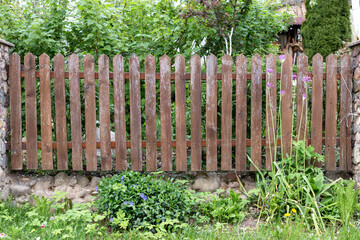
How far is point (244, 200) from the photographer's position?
3494mm

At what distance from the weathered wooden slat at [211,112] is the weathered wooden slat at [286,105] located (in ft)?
2.41

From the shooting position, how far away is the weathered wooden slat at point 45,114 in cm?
379

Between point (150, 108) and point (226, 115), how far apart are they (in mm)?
826

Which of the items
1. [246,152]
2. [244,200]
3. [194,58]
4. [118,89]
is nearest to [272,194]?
[244,200]

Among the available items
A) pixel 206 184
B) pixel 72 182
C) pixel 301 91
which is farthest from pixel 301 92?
pixel 72 182

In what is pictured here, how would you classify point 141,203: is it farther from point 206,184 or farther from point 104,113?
point 104,113

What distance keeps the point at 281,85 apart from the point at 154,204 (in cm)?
184

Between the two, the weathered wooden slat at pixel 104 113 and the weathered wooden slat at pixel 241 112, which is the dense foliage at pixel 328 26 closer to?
the weathered wooden slat at pixel 241 112

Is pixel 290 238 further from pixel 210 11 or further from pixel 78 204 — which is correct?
pixel 210 11

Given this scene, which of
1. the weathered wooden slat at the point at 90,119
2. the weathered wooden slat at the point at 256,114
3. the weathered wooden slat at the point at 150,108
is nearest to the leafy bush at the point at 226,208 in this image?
the weathered wooden slat at the point at 256,114

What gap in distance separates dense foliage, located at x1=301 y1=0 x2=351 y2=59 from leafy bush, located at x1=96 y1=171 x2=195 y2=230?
223 inches

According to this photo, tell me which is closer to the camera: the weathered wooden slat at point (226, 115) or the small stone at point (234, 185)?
the weathered wooden slat at point (226, 115)

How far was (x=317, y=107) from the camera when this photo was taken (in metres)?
3.76

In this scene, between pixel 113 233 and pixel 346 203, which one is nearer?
pixel 113 233
